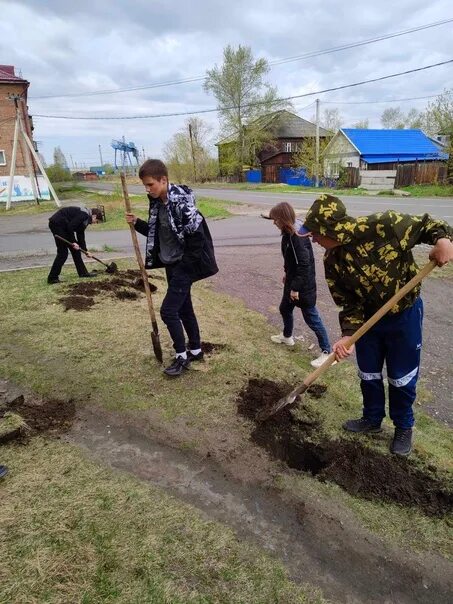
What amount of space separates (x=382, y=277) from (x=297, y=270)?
1539 millimetres

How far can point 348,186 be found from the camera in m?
31.4

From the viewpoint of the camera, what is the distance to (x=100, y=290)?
267 inches

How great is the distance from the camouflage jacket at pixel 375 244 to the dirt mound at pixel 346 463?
1.01 meters

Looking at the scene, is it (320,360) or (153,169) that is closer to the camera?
(153,169)

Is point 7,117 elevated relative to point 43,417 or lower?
elevated

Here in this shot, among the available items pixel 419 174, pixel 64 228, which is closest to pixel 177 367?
pixel 64 228

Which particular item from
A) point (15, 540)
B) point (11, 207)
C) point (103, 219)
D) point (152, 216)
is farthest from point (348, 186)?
point (15, 540)

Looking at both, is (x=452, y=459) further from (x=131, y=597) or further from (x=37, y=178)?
(x=37, y=178)

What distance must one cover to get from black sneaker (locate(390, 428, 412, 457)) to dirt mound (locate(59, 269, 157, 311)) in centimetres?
441

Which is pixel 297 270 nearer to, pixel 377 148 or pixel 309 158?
pixel 309 158

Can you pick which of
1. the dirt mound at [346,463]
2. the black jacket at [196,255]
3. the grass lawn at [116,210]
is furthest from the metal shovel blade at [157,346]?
the grass lawn at [116,210]

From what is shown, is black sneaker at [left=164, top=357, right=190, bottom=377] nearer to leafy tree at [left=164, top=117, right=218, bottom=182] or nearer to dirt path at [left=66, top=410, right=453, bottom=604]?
dirt path at [left=66, top=410, right=453, bottom=604]

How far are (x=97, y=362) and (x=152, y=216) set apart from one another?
63.1 inches

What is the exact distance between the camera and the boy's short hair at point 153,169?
3338mm
